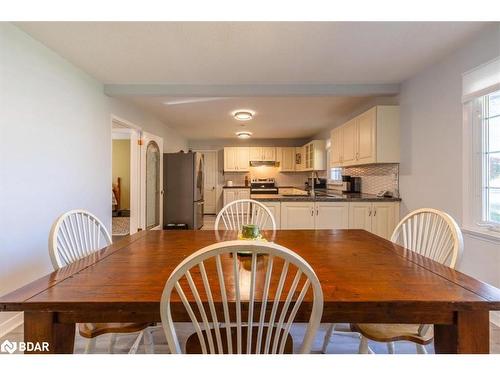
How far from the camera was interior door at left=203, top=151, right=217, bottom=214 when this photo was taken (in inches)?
301

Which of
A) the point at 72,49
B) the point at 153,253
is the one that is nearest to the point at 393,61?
the point at 153,253

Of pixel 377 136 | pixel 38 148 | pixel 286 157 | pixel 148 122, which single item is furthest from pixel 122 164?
pixel 377 136

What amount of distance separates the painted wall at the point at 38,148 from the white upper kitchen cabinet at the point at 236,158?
173 inches

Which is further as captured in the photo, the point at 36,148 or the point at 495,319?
the point at 36,148

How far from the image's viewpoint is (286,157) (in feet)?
24.3

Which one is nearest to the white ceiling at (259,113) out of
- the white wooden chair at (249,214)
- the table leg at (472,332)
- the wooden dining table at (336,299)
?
the white wooden chair at (249,214)

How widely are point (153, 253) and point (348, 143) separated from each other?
3.36m

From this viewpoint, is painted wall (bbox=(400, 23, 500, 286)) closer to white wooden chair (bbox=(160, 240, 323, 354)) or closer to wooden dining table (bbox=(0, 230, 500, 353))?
wooden dining table (bbox=(0, 230, 500, 353))

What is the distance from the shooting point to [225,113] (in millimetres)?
4570

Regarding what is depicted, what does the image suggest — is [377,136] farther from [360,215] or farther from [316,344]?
[316,344]

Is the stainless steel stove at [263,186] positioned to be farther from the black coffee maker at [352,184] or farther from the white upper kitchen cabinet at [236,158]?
the black coffee maker at [352,184]

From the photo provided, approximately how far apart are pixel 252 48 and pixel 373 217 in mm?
2274

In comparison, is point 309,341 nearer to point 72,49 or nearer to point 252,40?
point 252,40
